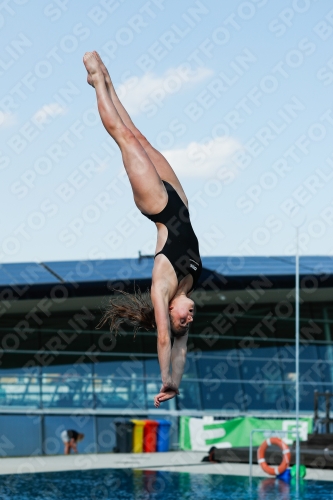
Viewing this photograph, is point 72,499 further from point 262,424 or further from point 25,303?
point 25,303

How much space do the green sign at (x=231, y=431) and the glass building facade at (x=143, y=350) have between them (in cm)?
207

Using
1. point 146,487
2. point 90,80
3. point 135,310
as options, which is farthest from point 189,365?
point 90,80

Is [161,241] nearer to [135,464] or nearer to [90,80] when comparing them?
[90,80]

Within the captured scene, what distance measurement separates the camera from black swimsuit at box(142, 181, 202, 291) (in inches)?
275

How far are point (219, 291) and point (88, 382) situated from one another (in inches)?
185

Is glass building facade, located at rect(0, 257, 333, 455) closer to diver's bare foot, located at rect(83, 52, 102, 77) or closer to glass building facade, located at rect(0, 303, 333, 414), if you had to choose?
glass building facade, located at rect(0, 303, 333, 414)

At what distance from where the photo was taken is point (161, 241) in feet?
23.2

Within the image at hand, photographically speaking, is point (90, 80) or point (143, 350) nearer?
point (90, 80)

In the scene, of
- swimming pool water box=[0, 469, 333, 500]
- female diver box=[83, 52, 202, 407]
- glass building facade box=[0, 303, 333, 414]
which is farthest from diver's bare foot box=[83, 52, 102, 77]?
glass building facade box=[0, 303, 333, 414]

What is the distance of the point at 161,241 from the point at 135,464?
49.2ft

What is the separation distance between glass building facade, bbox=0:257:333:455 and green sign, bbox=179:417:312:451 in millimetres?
2068

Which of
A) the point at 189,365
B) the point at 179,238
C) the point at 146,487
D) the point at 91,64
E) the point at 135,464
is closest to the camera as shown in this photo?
the point at 179,238

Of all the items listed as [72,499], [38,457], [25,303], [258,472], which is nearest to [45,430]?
[38,457]

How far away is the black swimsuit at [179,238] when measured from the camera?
6973 millimetres
